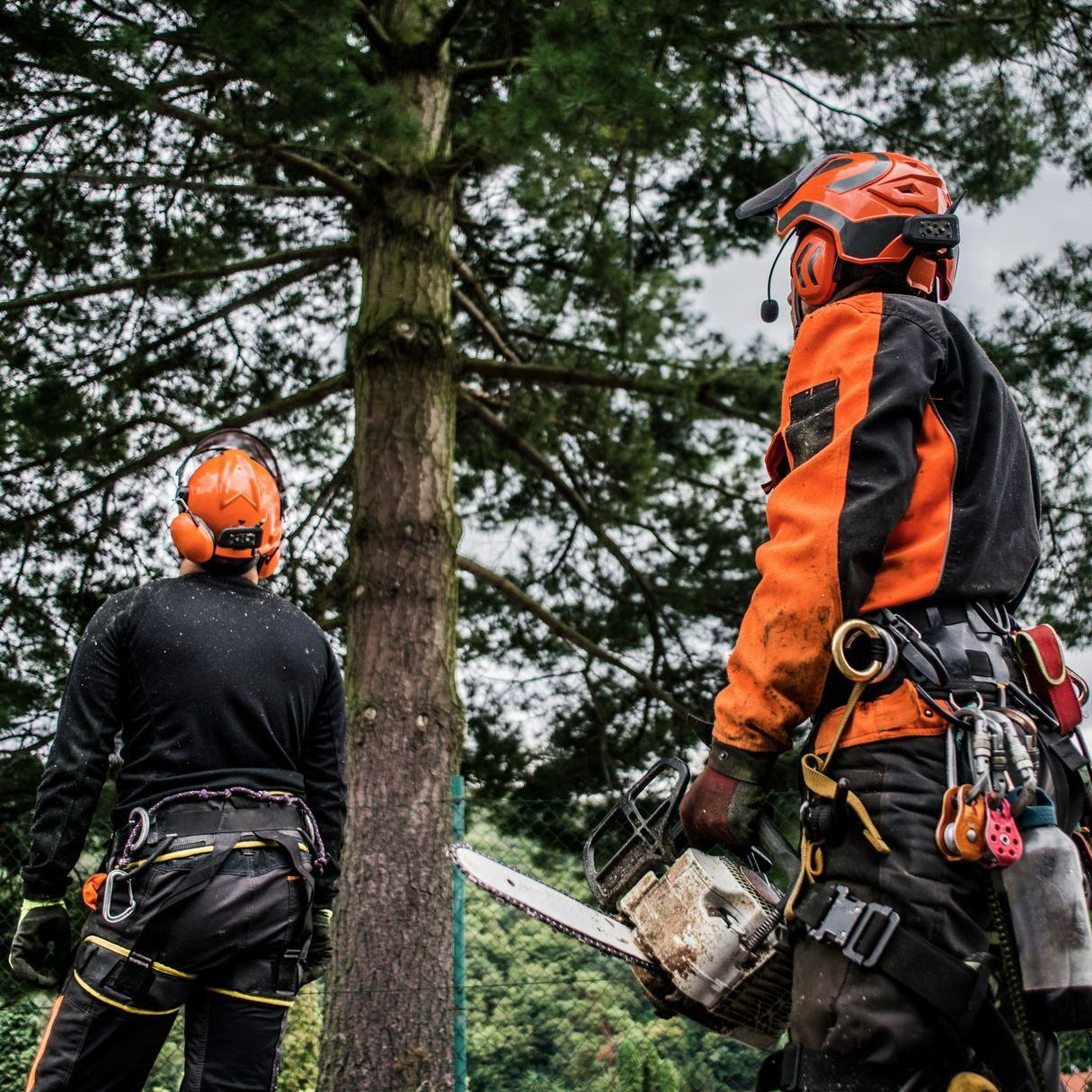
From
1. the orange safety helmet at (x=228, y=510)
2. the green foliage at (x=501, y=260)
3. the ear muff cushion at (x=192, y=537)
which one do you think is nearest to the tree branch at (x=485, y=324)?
the green foliage at (x=501, y=260)

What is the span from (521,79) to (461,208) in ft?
10.3

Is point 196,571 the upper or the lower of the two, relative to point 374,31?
lower

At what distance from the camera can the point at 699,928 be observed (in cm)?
223

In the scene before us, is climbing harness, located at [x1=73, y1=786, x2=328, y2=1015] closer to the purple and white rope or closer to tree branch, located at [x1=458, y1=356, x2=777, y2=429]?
the purple and white rope

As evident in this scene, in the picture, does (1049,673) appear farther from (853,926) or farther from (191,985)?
(191,985)

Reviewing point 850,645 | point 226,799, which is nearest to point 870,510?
point 850,645

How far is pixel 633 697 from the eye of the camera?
8.02 metres

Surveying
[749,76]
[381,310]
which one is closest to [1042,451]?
[749,76]

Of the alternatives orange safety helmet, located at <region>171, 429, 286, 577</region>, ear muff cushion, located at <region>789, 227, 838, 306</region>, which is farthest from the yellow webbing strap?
orange safety helmet, located at <region>171, 429, 286, 577</region>

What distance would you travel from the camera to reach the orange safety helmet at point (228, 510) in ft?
10.00

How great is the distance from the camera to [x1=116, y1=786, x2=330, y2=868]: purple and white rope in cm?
271

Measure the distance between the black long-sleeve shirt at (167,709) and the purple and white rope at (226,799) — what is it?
18 millimetres

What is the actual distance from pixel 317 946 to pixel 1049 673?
2001 mm

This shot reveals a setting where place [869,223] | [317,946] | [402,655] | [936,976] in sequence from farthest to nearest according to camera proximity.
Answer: [402,655], [317,946], [869,223], [936,976]
